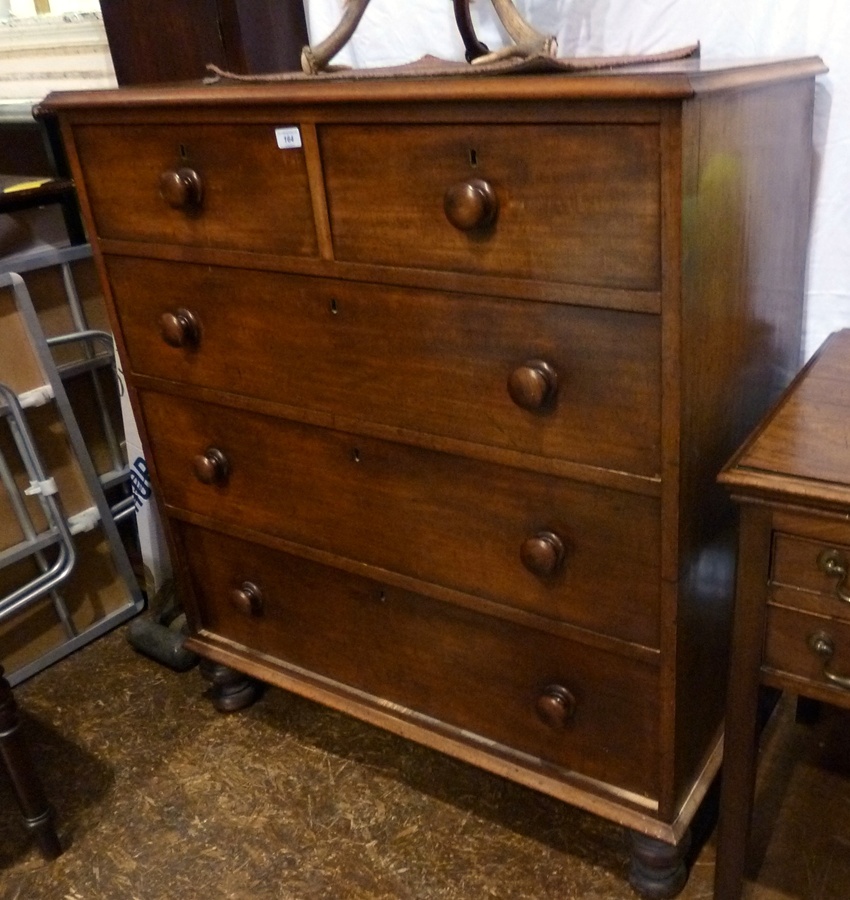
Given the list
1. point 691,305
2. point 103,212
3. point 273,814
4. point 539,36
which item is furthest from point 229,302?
point 273,814

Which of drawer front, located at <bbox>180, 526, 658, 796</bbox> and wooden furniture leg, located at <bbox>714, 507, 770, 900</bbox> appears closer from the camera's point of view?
wooden furniture leg, located at <bbox>714, 507, 770, 900</bbox>

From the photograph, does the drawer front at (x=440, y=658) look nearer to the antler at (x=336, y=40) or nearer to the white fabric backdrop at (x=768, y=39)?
the white fabric backdrop at (x=768, y=39)

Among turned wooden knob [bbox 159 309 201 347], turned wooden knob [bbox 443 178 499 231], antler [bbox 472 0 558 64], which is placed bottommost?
turned wooden knob [bbox 159 309 201 347]

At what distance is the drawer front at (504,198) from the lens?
90 centimetres

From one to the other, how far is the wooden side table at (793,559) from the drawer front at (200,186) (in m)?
0.61

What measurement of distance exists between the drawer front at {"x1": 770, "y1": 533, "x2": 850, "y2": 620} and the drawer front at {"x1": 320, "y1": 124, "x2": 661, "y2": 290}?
305mm

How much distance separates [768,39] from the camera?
1284mm

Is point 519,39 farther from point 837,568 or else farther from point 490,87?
point 837,568

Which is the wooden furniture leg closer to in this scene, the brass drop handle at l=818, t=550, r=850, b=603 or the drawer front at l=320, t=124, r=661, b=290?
the brass drop handle at l=818, t=550, r=850, b=603

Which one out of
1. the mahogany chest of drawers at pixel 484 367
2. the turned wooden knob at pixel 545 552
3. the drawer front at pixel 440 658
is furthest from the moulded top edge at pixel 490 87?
the drawer front at pixel 440 658

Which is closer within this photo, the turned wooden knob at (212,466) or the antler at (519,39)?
the antler at (519,39)

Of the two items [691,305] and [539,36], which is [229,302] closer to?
[539,36]

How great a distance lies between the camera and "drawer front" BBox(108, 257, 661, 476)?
100 centimetres

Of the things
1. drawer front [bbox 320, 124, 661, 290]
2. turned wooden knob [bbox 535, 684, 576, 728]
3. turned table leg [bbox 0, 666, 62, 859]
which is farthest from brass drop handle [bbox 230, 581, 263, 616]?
drawer front [bbox 320, 124, 661, 290]
